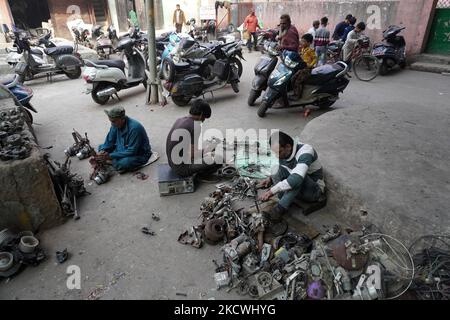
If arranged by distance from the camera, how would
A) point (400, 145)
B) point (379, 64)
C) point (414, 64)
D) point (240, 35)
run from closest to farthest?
point (400, 145) → point (379, 64) → point (414, 64) → point (240, 35)

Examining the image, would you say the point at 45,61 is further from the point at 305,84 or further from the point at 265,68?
the point at 305,84

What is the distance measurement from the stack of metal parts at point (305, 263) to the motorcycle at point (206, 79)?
4526 millimetres

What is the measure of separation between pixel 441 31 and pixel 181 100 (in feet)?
27.6

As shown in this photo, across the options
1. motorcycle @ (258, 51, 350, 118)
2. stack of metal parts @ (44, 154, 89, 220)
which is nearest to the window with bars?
motorcycle @ (258, 51, 350, 118)

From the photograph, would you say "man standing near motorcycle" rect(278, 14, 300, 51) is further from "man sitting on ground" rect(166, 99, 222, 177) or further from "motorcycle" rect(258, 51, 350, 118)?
"man sitting on ground" rect(166, 99, 222, 177)

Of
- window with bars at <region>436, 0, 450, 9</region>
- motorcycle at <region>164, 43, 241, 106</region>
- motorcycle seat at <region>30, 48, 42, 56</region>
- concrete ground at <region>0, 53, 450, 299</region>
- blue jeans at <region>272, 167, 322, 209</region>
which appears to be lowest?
concrete ground at <region>0, 53, 450, 299</region>

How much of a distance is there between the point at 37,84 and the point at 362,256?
35.5 ft

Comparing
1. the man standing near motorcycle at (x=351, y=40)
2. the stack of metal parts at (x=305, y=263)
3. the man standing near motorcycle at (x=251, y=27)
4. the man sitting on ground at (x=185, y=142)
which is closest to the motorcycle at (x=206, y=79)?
the man sitting on ground at (x=185, y=142)

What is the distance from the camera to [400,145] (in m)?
4.32

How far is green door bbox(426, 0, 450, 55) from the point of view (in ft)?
30.4

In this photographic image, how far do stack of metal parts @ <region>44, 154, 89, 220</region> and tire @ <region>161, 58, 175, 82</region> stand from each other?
3.70 metres

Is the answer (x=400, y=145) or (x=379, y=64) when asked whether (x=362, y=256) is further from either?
(x=379, y=64)

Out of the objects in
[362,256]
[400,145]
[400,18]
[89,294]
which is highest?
[400,18]
